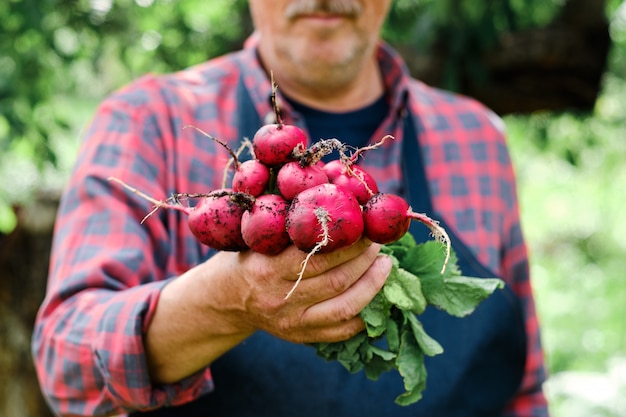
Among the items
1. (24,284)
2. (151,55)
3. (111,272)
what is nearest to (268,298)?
(111,272)

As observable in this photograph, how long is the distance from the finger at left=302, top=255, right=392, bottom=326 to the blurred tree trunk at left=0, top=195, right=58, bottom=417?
222 centimetres

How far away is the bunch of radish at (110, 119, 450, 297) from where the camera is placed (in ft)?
4.43

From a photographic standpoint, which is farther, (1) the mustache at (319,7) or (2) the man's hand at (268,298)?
(1) the mustache at (319,7)

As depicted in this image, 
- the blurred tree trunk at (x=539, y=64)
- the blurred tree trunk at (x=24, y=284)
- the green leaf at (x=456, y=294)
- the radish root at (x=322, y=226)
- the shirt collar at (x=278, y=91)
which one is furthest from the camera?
the blurred tree trunk at (x=539, y=64)

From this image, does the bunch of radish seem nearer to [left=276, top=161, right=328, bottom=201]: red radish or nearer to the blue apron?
[left=276, top=161, right=328, bottom=201]: red radish

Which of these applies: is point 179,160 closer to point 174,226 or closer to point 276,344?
point 174,226

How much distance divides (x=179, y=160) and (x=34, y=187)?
1.57 metres

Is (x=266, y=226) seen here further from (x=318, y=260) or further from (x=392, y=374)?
(x=392, y=374)

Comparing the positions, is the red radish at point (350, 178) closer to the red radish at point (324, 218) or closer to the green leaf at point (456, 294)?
the red radish at point (324, 218)

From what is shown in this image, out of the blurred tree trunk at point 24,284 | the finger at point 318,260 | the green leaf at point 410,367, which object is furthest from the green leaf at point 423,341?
the blurred tree trunk at point 24,284

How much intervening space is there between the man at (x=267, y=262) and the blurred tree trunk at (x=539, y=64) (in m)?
1.01

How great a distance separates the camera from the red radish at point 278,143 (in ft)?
4.73

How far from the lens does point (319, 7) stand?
225 cm

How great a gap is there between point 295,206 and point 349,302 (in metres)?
0.26
